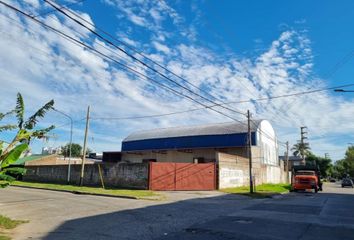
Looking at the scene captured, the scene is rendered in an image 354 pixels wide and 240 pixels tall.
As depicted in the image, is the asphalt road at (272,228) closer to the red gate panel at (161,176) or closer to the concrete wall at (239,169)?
the red gate panel at (161,176)

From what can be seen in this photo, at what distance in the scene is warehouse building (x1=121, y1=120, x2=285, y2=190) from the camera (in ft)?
108

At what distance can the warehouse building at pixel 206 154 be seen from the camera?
108ft

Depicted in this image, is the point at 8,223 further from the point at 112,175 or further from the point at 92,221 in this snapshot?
the point at 112,175

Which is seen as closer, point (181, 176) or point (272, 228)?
point (272, 228)

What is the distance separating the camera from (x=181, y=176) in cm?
3269

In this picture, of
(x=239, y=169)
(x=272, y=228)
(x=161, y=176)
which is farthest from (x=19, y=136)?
(x=239, y=169)

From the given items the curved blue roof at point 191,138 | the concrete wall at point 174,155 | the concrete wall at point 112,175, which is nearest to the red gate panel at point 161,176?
the concrete wall at point 112,175

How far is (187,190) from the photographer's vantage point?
107ft

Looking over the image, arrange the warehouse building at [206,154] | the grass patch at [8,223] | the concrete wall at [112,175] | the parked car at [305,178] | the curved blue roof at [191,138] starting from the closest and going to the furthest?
the grass patch at [8,223] < the concrete wall at [112,175] < the warehouse building at [206,154] < the parked car at [305,178] < the curved blue roof at [191,138]

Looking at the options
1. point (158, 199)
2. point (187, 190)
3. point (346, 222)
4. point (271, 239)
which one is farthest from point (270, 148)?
point (271, 239)

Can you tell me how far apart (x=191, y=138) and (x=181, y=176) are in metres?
23.8

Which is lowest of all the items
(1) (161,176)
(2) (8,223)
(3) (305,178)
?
(2) (8,223)

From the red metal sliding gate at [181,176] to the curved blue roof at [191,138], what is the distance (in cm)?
1796

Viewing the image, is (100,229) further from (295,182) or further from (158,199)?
(295,182)
